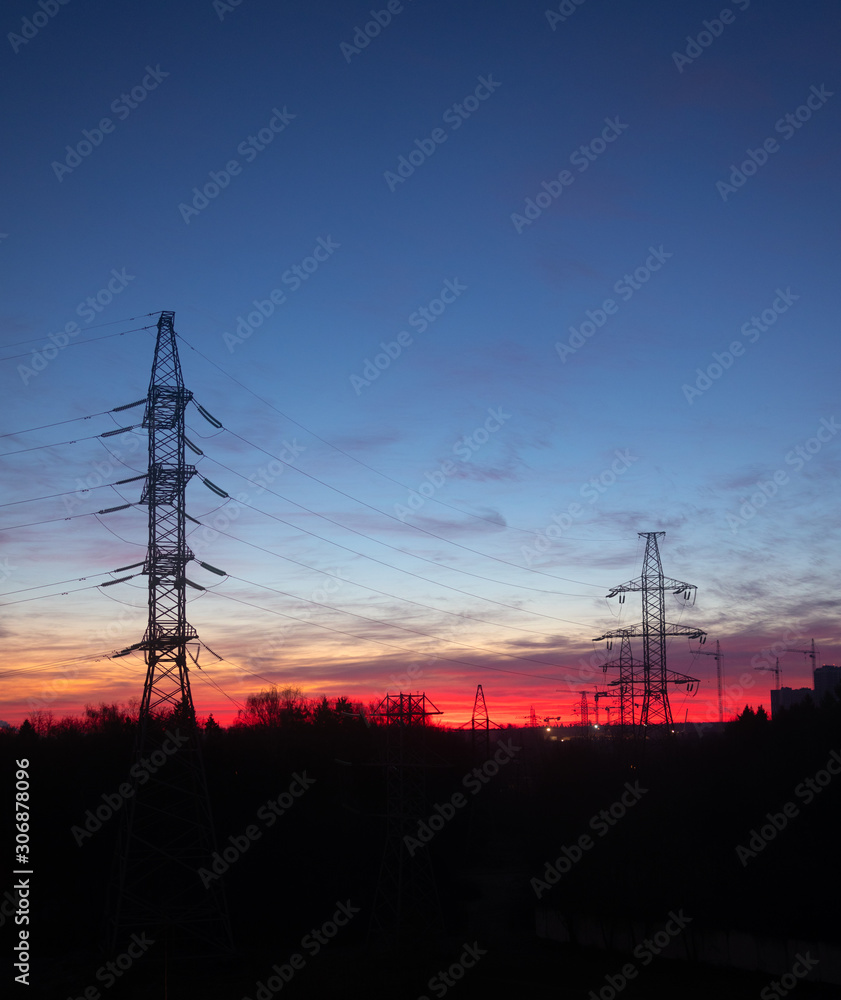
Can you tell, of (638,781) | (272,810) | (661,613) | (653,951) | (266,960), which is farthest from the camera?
Result: (661,613)

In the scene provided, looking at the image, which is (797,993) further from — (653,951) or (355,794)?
(355,794)

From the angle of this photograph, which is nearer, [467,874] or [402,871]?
[402,871]

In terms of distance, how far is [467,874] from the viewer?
55781 millimetres

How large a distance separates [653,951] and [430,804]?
25.3 m

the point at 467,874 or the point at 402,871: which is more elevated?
the point at 402,871

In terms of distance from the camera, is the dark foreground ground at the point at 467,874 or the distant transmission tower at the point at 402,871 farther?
the distant transmission tower at the point at 402,871

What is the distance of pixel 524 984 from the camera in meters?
30.0

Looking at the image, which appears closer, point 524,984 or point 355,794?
point 524,984

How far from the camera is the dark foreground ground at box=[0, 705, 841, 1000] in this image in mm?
29156

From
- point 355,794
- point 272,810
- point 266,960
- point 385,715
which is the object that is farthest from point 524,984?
point 355,794

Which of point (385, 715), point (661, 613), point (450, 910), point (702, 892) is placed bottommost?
point (450, 910)

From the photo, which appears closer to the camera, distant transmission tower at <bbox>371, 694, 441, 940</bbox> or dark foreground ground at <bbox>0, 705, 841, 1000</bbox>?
dark foreground ground at <bbox>0, 705, 841, 1000</bbox>

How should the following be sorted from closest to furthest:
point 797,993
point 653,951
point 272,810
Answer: point 797,993 < point 653,951 < point 272,810

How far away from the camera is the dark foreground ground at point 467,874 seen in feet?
95.7
